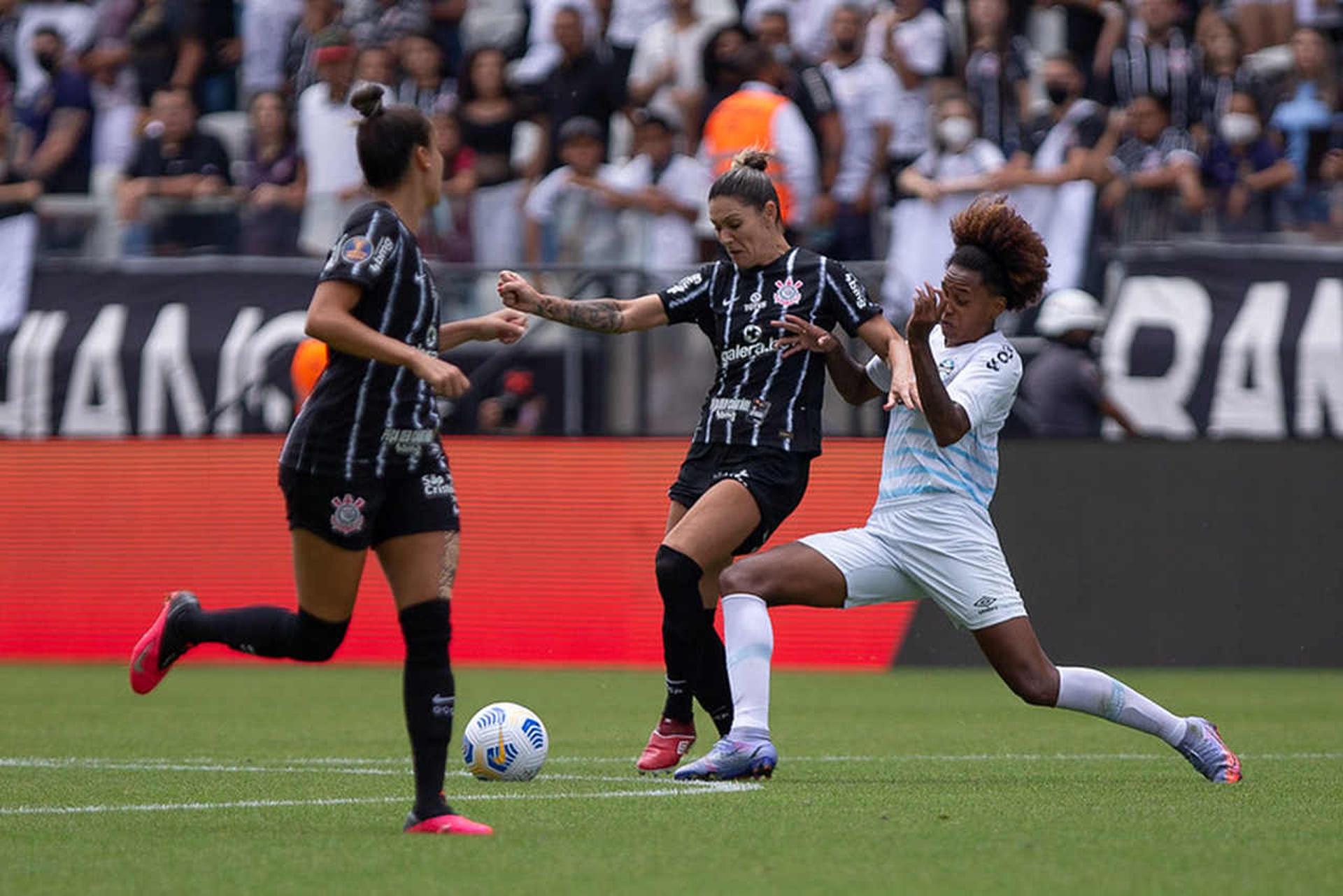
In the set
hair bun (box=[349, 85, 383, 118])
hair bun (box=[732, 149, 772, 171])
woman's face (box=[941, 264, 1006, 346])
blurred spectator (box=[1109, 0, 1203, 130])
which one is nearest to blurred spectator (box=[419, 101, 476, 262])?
blurred spectator (box=[1109, 0, 1203, 130])

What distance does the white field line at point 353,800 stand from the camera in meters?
7.00

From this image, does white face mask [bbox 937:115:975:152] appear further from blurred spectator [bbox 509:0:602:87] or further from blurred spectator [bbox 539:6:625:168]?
blurred spectator [bbox 509:0:602:87]

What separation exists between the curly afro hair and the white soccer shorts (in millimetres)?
810

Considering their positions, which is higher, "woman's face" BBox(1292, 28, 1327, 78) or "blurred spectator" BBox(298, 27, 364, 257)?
"woman's face" BBox(1292, 28, 1327, 78)

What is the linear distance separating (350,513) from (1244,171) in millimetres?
10589

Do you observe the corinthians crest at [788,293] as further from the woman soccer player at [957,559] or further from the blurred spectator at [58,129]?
the blurred spectator at [58,129]

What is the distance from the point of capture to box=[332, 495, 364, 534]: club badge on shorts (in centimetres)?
636

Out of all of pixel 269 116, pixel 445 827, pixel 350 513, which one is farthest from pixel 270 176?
pixel 445 827

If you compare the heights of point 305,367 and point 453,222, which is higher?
point 453,222

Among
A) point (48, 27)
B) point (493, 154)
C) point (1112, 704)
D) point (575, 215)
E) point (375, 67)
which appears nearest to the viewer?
point (1112, 704)

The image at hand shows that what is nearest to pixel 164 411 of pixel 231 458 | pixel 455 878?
pixel 231 458

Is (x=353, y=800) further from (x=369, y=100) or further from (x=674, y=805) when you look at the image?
(x=369, y=100)

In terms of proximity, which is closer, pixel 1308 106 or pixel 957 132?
pixel 957 132

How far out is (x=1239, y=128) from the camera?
15.9 meters
